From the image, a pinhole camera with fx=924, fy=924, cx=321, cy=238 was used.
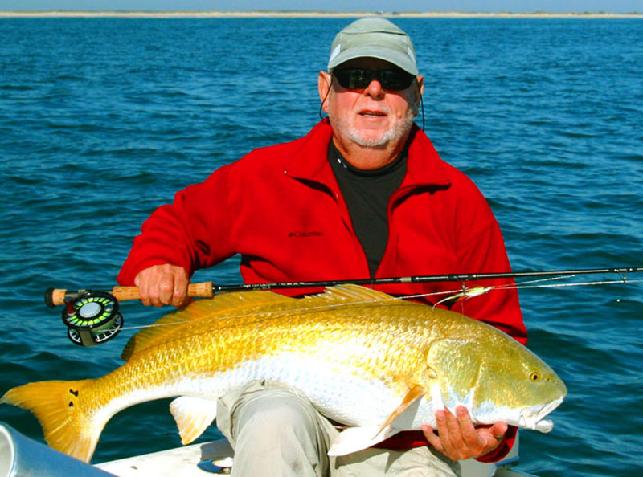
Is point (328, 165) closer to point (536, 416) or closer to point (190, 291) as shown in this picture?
point (190, 291)

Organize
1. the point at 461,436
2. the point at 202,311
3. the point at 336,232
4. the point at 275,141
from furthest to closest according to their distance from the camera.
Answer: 1. the point at 275,141
2. the point at 336,232
3. the point at 202,311
4. the point at 461,436

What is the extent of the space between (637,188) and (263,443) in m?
12.6

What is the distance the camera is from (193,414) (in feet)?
13.1

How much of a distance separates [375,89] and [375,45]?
22cm

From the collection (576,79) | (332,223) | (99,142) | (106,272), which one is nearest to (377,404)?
(332,223)

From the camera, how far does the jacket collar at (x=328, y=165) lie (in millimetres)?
4422

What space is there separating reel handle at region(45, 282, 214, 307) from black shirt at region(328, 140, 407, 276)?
801 millimetres

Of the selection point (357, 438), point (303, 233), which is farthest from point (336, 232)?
point (357, 438)

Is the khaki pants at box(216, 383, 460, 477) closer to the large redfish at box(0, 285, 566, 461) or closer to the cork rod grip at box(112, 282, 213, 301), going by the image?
the large redfish at box(0, 285, 566, 461)

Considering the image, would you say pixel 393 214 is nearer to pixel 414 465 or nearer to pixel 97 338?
pixel 414 465

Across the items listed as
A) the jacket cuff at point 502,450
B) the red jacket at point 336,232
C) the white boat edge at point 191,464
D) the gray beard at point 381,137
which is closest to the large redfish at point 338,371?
the jacket cuff at point 502,450

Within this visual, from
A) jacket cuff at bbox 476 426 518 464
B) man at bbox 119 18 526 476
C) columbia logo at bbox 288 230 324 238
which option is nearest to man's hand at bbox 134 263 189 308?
man at bbox 119 18 526 476

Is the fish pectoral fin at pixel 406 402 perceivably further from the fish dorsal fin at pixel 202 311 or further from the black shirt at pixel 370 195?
the black shirt at pixel 370 195

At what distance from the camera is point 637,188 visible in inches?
582
